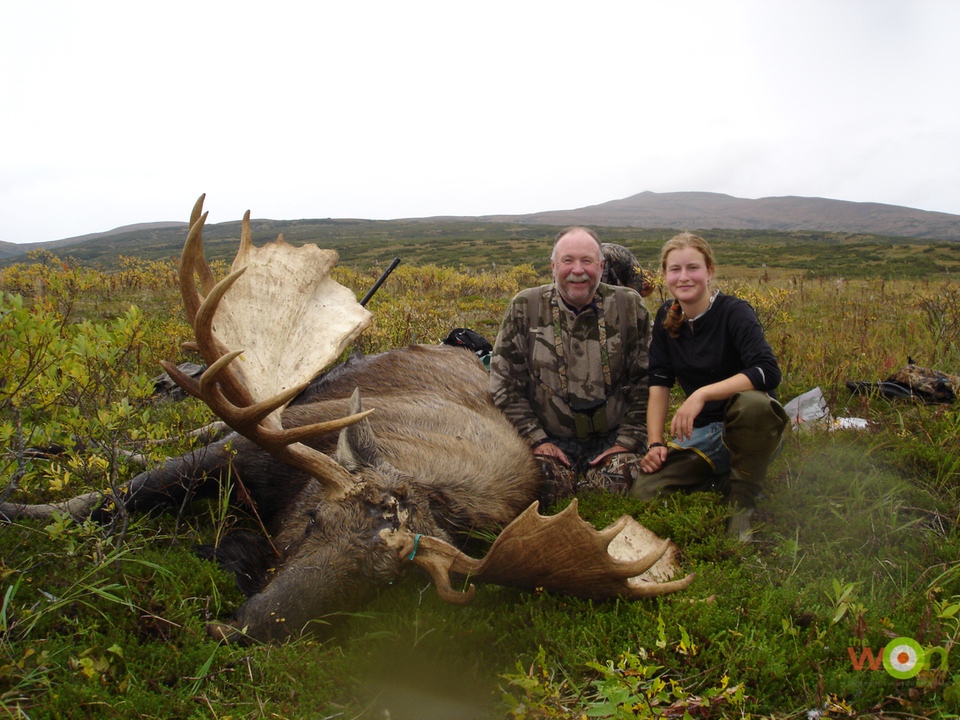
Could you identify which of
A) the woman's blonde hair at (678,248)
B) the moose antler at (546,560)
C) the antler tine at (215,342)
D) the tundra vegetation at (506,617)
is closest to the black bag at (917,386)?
the tundra vegetation at (506,617)

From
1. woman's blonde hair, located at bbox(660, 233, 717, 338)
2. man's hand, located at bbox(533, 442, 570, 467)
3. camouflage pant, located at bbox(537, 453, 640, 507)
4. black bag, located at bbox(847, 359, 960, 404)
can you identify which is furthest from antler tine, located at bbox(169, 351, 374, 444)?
black bag, located at bbox(847, 359, 960, 404)

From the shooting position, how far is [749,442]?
3.25 metres

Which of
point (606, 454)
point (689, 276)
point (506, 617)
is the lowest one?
point (506, 617)

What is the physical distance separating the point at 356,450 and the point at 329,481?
22 cm

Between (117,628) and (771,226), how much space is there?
213 m

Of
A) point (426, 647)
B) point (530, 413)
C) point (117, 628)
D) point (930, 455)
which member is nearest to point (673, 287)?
point (530, 413)

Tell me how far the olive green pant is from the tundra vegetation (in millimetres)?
146

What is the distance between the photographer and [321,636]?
2486mm

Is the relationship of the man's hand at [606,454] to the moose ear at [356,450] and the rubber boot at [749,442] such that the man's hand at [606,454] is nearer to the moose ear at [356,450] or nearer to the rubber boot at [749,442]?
the rubber boot at [749,442]

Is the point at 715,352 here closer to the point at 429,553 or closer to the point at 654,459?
the point at 654,459

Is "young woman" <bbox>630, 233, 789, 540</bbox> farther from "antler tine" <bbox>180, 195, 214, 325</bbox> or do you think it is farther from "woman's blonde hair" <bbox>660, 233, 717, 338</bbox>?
"antler tine" <bbox>180, 195, 214, 325</bbox>

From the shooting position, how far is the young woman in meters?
3.26

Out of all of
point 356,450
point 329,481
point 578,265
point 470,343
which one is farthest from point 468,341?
point 329,481

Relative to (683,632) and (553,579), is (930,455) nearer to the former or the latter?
(683,632)
